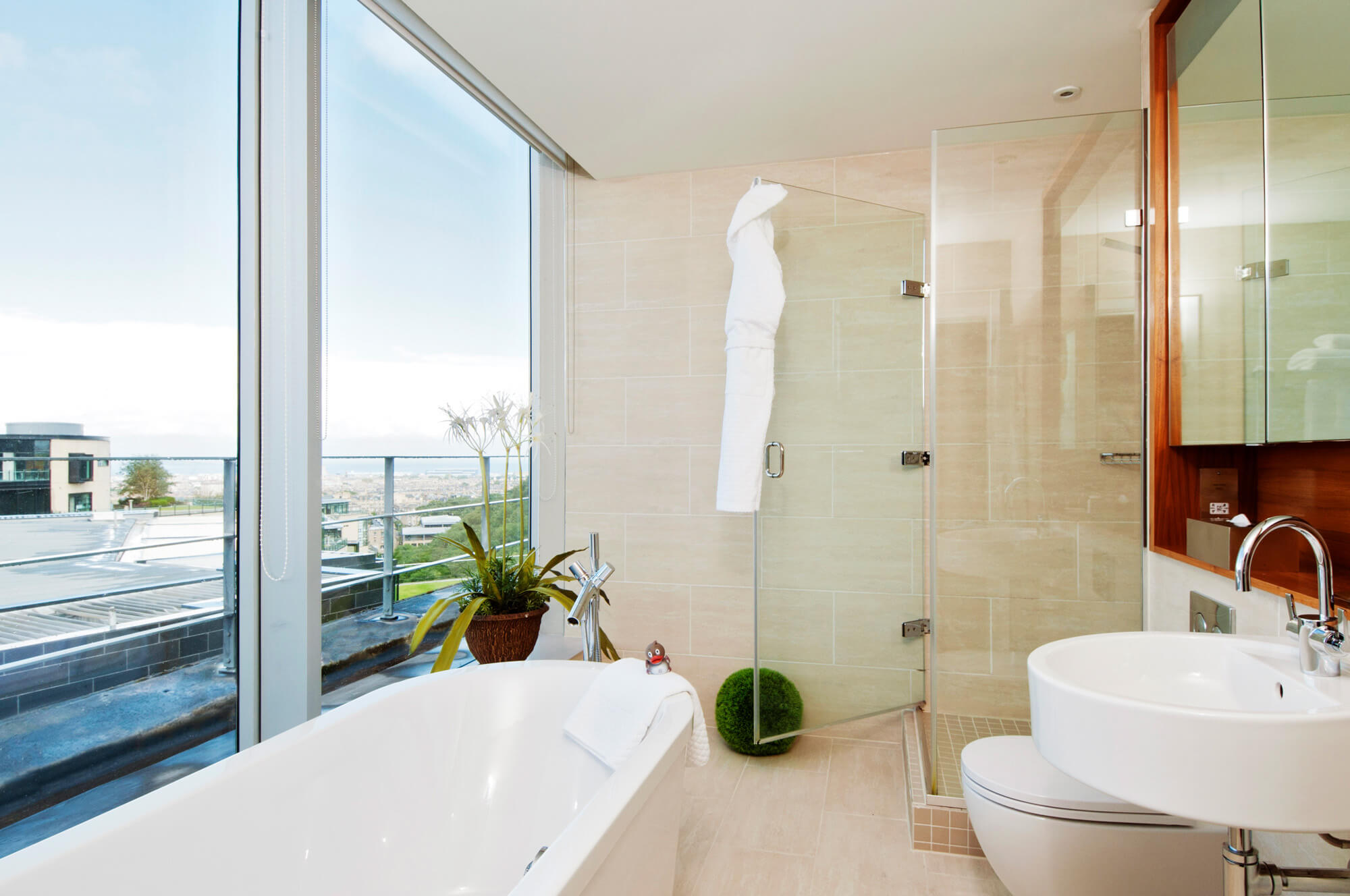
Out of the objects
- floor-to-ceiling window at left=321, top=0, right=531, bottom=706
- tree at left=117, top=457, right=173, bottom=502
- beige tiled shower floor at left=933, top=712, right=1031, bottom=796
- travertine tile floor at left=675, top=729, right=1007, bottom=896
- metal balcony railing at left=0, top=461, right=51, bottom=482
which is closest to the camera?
metal balcony railing at left=0, top=461, right=51, bottom=482

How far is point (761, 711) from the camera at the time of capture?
8.94 feet

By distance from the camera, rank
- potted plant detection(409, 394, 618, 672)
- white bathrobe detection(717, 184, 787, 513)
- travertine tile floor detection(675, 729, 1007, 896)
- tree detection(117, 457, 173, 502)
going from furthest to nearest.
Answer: white bathrobe detection(717, 184, 787, 513) < potted plant detection(409, 394, 618, 672) < travertine tile floor detection(675, 729, 1007, 896) < tree detection(117, 457, 173, 502)

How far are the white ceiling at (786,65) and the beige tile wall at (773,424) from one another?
33 centimetres

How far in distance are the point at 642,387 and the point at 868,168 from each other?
4.46ft

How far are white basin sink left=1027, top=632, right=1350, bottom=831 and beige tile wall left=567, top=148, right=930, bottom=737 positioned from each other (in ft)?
4.64

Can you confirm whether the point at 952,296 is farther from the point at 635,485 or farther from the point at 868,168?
the point at 635,485

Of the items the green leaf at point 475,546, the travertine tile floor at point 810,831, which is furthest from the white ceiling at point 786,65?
the travertine tile floor at point 810,831

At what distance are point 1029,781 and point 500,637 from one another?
1585mm

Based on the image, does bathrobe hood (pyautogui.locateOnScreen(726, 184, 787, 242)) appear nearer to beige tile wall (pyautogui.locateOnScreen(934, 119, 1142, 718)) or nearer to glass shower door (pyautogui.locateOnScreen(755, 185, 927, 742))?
glass shower door (pyautogui.locateOnScreen(755, 185, 927, 742))

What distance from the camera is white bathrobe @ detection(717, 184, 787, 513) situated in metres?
2.61

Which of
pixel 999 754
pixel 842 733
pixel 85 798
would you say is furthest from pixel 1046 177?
pixel 85 798

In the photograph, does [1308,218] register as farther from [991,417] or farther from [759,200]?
[759,200]

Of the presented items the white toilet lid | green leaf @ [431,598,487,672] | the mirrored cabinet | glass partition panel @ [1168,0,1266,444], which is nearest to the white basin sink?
the white toilet lid

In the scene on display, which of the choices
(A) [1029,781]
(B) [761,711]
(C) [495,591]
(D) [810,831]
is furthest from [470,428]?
(A) [1029,781]
